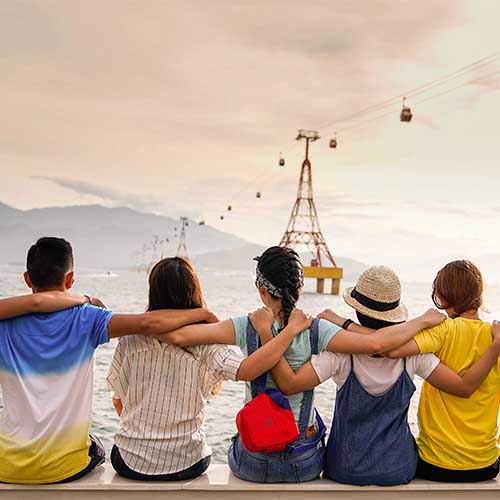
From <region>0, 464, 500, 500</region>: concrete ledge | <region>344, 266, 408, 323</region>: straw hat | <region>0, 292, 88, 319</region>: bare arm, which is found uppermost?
<region>344, 266, 408, 323</region>: straw hat

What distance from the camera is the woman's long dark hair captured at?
249 cm

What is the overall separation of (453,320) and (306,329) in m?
0.54

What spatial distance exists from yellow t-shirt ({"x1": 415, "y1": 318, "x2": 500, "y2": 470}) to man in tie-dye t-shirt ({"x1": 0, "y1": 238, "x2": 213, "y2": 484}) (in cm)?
90

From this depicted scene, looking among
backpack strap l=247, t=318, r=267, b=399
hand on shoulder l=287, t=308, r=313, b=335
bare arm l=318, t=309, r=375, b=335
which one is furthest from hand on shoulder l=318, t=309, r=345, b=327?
backpack strap l=247, t=318, r=267, b=399

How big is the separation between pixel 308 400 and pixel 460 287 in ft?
2.30

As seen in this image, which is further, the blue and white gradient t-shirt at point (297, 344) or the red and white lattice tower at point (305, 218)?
the red and white lattice tower at point (305, 218)

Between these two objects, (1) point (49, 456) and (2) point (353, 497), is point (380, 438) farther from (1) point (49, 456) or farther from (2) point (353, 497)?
(1) point (49, 456)

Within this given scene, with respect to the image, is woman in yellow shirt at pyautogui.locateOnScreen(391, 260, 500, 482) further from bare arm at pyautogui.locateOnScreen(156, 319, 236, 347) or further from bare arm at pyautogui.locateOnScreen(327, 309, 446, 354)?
bare arm at pyautogui.locateOnScreen(156, 319, 236, 347)

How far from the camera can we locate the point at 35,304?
7.96 ft

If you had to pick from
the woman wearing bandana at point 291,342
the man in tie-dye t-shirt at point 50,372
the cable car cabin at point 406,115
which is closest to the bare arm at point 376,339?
the woman wearing bandana at point 291,342

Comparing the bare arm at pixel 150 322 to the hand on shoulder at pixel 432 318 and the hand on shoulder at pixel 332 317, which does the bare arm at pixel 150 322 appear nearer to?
the hand on shoulder at pixel 332 317

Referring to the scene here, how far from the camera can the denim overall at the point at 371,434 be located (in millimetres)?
2533

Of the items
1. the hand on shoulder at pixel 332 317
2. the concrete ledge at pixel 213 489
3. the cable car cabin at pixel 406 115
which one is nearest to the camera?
the concrete ledge at pixel 213 489

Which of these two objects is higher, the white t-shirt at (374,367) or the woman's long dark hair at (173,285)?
the woman's long dark hair at (173,285)
